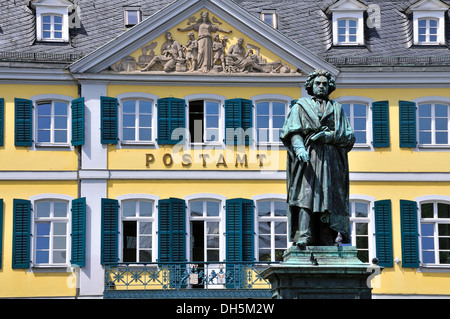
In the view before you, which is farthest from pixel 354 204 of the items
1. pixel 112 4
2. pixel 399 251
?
pixel 112 4

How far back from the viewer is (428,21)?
32.8 meters

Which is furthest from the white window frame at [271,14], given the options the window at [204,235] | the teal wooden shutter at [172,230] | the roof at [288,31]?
the teal wooden shutter at [172,230]

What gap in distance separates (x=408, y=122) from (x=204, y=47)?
19.5ft

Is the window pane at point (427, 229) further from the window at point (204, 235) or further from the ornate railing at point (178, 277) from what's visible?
the window at point (204, 235)

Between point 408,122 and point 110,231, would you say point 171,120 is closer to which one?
point 110,231

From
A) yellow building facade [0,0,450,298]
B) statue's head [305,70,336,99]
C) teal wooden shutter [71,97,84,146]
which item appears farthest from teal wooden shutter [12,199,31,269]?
statue's head [305,70,336,99]

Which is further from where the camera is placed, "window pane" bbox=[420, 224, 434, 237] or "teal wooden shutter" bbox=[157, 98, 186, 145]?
"window pane" bbox=[420, 224, 434, 237]

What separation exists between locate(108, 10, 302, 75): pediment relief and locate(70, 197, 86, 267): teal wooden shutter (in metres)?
3.78

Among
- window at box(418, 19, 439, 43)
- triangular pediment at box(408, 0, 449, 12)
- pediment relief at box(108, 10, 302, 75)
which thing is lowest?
pediment relief at box(108, 10, 302, 75)

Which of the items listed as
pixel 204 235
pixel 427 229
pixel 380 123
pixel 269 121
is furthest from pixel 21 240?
pixel 427 229

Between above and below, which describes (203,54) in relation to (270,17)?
below

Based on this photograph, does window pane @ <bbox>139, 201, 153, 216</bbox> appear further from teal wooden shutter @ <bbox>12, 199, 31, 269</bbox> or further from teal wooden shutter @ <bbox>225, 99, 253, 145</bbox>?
teal wooden shutter @ <bbox>12, 199, 31, 269</bbox>

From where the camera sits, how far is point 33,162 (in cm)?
3059

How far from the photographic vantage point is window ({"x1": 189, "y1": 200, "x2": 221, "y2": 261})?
30.5 meters
